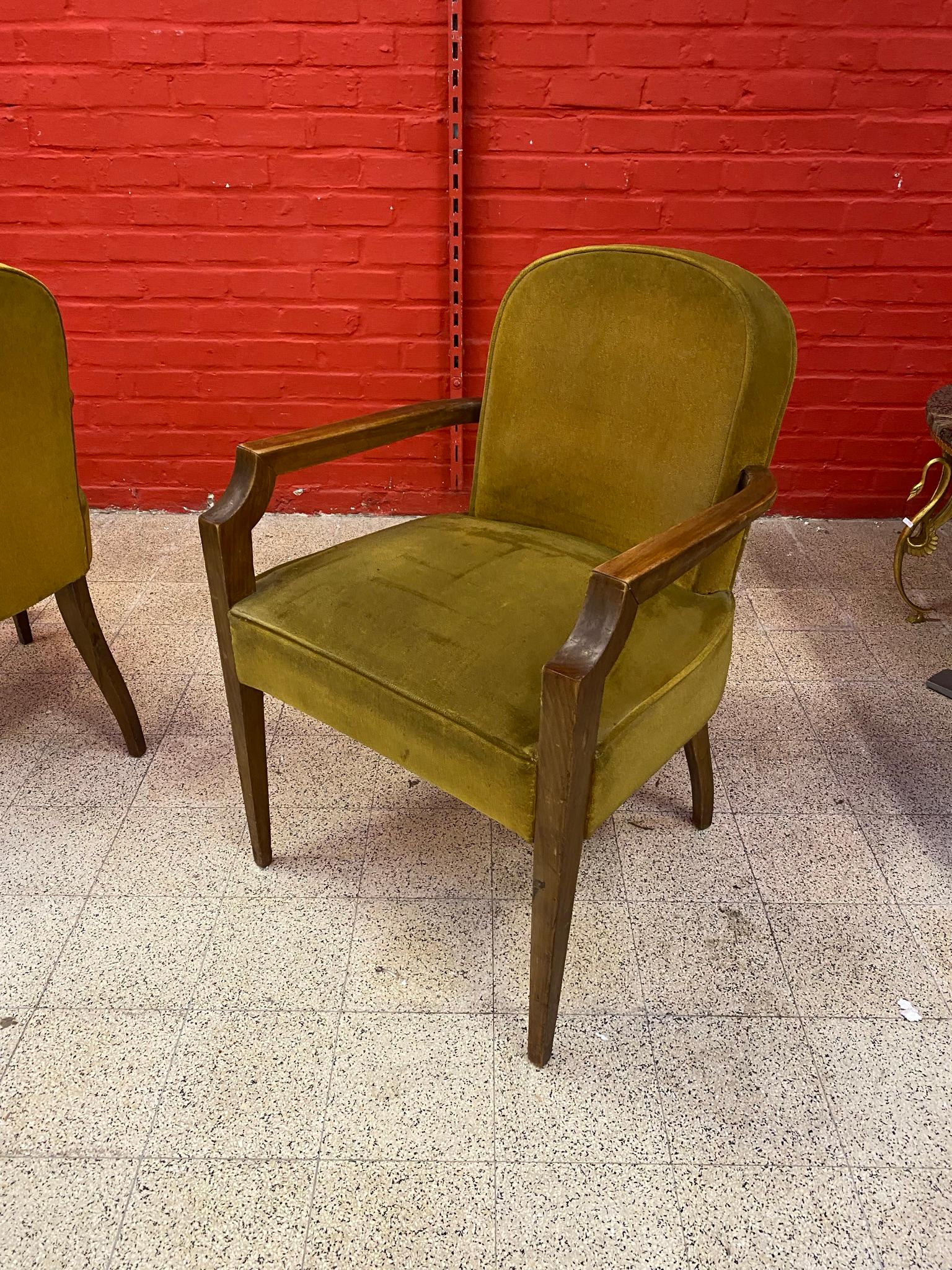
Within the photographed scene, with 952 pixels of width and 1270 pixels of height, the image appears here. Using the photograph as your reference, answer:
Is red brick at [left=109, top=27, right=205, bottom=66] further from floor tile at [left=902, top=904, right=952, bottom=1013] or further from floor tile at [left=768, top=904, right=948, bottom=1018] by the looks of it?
floor tile at [left=902, top=904, right=952, bottom=1013]

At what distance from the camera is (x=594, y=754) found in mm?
1037

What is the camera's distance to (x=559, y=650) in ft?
3.32

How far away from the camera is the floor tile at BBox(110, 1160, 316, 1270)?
101 centimetres

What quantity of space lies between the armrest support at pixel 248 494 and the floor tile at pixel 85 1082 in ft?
1.85

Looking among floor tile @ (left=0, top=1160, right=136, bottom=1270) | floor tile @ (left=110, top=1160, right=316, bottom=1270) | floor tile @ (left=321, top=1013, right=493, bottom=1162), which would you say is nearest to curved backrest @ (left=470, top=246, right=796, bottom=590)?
floor tile @ (left=321, top=1013, right=493, bottom=1162)

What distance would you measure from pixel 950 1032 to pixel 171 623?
1.73 metres

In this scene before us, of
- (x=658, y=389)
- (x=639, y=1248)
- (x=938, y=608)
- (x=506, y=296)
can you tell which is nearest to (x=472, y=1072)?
(x=639, y=1248)

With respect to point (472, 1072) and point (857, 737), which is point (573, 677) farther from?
point (857, 737)

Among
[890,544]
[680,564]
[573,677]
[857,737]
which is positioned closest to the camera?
[573,677]

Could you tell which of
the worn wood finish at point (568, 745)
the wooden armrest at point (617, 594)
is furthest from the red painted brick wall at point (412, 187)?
the worn wood finish at point (568, 745)

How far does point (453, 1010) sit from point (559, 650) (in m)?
0.58

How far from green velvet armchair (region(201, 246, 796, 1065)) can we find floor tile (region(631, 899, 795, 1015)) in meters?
0.20

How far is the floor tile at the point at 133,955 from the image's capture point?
4.27ft

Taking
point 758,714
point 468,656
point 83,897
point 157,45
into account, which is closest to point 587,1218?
point 468,656
